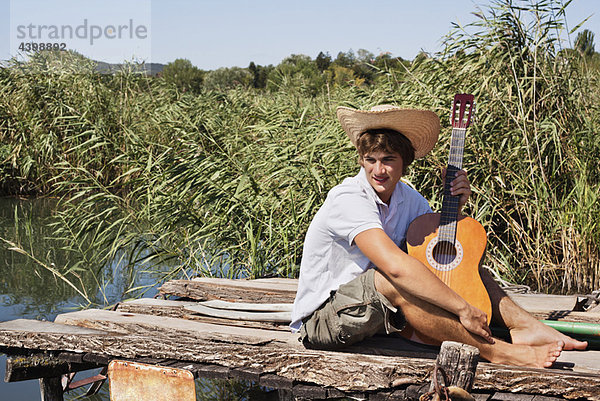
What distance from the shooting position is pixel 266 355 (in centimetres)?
276

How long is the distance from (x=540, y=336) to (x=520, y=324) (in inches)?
3.9

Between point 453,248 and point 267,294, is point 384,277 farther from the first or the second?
→ point 267,294

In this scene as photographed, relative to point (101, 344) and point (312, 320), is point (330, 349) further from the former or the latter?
point (101, 344)

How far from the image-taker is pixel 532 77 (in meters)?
5.18

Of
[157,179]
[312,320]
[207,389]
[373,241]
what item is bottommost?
[207,389]

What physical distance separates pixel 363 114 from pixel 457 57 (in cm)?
312

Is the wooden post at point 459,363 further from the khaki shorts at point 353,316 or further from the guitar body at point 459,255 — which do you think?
the guitar body at point 459,255

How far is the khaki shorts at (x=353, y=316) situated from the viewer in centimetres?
260

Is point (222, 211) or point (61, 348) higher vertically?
point (222, 211)

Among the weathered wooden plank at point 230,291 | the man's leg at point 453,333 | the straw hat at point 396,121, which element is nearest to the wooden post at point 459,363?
the man's leg at point 453,333

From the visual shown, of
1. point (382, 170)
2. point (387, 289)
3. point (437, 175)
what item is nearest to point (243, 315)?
point (387, 289)

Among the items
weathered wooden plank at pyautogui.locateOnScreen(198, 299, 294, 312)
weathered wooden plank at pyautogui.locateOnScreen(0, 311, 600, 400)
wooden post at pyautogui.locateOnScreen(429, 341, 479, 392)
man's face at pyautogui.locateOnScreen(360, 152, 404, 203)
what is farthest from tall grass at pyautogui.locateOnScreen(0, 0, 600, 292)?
wooden post at pyautogui.locateOnScreen(429, 341, 479, 392)

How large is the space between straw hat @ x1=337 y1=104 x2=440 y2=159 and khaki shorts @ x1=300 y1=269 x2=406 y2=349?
0.67 m

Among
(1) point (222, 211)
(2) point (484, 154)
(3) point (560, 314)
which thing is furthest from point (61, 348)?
(2) point (484, 154)
